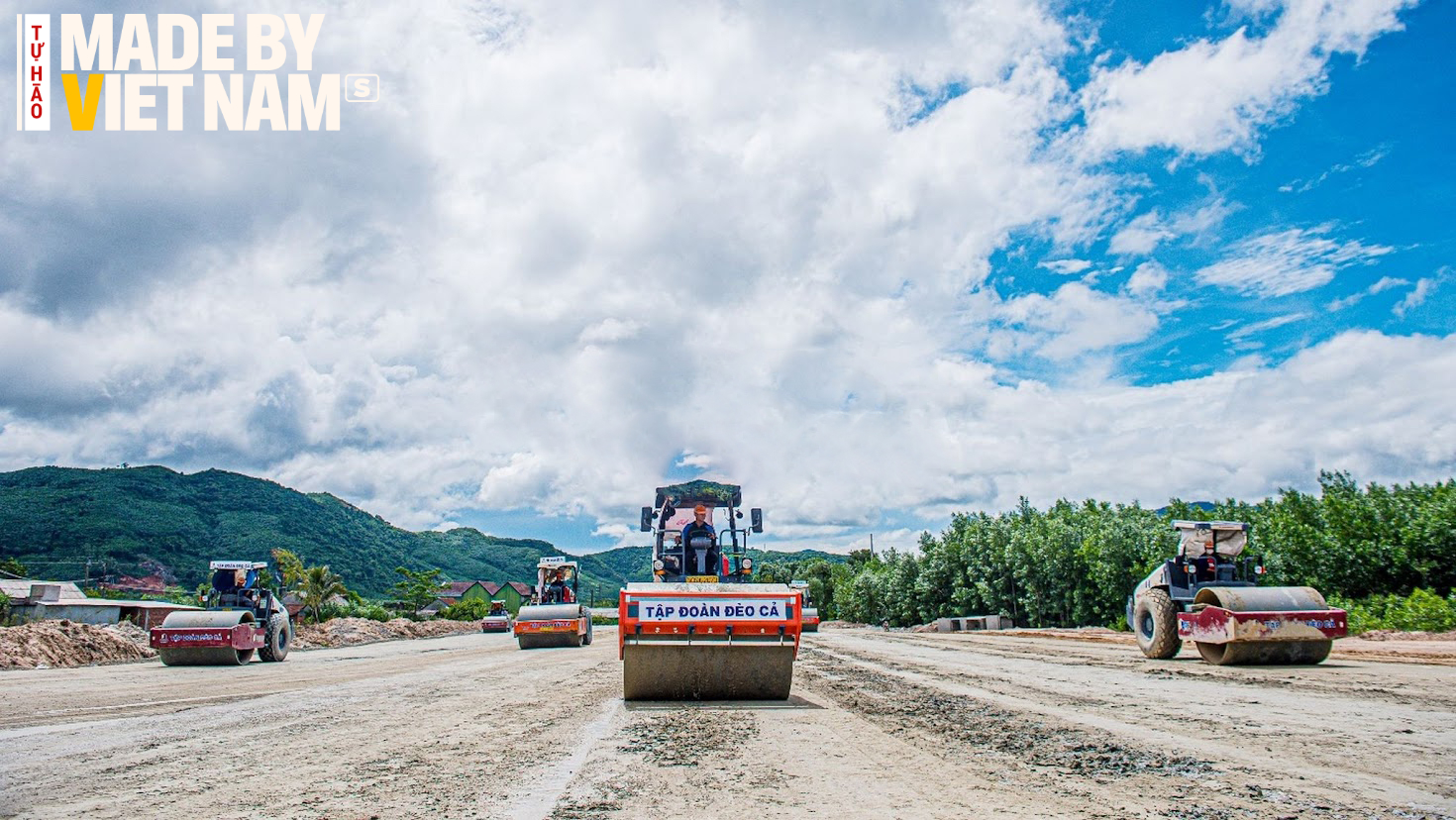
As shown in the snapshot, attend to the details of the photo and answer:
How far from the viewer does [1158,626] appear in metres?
14.6

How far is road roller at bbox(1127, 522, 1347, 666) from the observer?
12.4 meters

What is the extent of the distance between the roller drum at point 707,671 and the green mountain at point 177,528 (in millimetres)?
80849

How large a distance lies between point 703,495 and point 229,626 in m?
12.2

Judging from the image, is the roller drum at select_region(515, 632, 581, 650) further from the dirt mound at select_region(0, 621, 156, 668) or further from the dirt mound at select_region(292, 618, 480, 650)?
the dirt mound at select_region(292, 618, 480, 650)

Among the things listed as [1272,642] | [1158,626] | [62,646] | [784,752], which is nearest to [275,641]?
[62,646]

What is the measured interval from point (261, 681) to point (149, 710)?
4779 mm

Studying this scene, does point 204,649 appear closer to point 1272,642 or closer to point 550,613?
point 550,613

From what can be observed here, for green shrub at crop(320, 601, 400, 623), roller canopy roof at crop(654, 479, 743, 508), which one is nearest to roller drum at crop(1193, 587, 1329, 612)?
roller canopy roof at crop(654, 479, 743, 508)

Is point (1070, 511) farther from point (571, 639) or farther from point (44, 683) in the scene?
point (44, 683)

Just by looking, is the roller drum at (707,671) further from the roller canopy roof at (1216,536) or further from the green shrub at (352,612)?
the green shrub at (352,612)

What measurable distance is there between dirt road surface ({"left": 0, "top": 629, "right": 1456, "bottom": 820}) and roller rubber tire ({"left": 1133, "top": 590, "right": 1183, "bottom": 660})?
260 centimetres

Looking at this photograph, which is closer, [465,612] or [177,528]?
[465,612]

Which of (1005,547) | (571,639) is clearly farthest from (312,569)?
(1005,547)

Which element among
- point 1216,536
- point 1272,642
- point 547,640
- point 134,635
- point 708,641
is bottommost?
point 547,640
